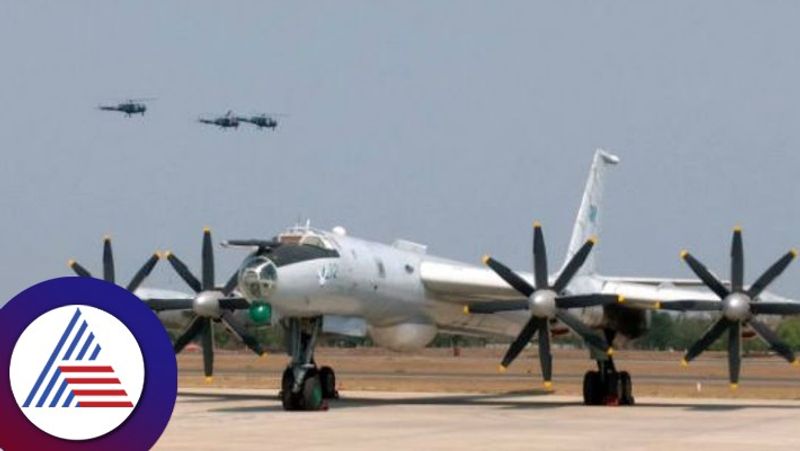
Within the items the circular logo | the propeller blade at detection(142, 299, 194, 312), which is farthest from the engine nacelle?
the circular logo

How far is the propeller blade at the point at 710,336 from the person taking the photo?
1090 inches

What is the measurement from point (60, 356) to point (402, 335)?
22.4m

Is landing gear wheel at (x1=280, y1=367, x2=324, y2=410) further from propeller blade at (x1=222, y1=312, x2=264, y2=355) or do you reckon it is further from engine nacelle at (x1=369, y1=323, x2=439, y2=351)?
engine nacelle at (x1=369, y1=323, x2=439, y2=351)

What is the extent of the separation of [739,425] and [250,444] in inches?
341

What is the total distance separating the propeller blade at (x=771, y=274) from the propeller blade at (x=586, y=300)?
282cm

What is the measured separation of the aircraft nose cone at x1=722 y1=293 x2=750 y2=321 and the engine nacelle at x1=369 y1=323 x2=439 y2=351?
21.4ft

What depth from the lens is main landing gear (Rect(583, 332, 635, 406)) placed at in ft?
97.3

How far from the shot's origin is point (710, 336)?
92.0 ft

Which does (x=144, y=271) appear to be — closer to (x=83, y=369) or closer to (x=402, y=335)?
(x=402, y=335)

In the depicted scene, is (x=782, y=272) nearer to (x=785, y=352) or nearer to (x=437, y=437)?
(x=785, y=352)

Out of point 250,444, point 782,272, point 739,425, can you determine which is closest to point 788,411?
point 782,272

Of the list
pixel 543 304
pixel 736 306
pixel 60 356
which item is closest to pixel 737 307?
pixel 736 306

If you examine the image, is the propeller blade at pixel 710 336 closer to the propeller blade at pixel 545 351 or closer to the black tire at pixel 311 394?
the propeller blade at pixel 545 351

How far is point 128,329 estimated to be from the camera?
714 centimetres
